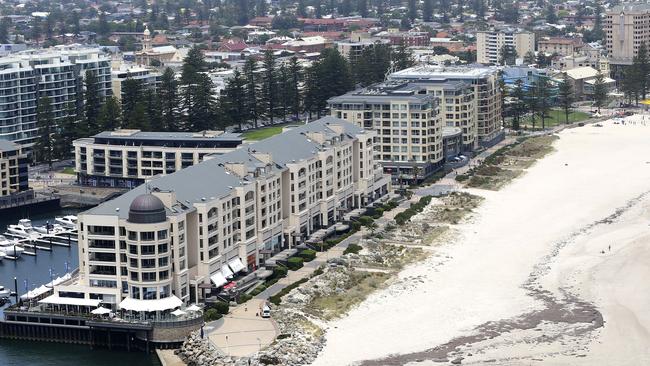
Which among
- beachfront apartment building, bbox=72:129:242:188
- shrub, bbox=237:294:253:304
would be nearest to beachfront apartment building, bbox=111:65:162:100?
beachfront apartment building, bbox=72:129:242:188

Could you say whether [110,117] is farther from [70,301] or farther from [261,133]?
[70,301]

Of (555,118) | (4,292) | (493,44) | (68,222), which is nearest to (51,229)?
(68,222)

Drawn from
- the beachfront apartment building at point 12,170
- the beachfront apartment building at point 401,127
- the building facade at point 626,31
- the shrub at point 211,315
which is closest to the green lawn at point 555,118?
the building facade at point 626,31

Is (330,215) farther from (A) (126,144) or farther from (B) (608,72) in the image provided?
(B) (608,72)

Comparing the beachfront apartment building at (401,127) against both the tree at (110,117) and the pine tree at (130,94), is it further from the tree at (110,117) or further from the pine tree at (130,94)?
the pine tree at (130,94)

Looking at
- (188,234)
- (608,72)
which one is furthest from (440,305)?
(608,72)

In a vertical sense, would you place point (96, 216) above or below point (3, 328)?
above
